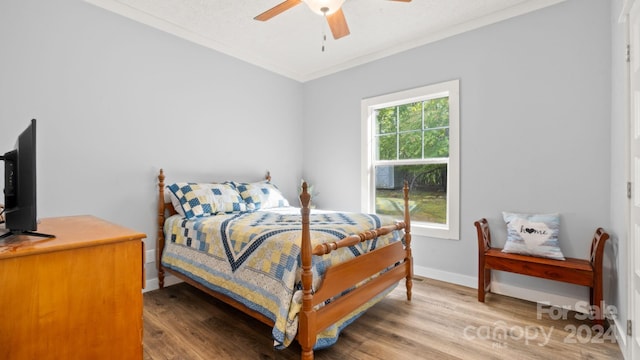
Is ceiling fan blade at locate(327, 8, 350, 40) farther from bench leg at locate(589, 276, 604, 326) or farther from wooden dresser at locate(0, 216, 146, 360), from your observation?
bench leg at locate(589, 276, 604, 326)

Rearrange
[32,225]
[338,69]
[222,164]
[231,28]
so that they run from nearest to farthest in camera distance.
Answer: [32,225], [231,28], [222,164], [338,69]

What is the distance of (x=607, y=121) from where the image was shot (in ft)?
7.47

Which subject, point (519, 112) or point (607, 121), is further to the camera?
point (519, 112)

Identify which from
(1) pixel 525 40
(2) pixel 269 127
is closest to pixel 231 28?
(2) pixel 269 127

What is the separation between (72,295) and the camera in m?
1.19

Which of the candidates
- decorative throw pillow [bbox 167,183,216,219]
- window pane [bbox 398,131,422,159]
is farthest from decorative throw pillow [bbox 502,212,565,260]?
decorative throw pillow [bbox 167,183,216,219]

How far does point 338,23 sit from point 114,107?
205 cm

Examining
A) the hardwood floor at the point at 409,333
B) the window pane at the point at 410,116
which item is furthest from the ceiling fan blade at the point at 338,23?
the hardwood floor at the point at 409,333

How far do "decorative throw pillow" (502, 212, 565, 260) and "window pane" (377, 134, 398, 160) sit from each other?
4.75 ft

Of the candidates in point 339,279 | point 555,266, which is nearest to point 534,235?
point 555,266

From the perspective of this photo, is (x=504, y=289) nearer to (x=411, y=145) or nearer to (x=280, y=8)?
(x=411, y=145)

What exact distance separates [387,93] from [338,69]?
84 cm

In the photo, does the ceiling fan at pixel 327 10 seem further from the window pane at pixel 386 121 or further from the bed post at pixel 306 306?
the window pane at pixel 386 121

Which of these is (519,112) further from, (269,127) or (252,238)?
(269,127)
